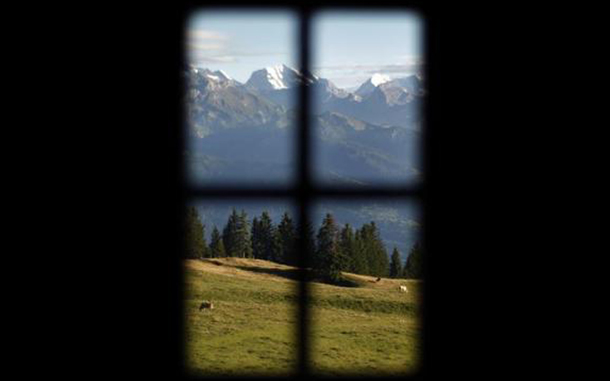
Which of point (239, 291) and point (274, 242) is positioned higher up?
point (274, 242)

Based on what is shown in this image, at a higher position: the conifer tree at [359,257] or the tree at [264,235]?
the tree at [264,235]

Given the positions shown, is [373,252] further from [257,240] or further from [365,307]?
[257,240]

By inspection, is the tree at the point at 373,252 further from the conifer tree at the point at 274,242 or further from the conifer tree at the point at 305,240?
the conifer tree at the point at 305,240

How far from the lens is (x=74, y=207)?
165 centimetres

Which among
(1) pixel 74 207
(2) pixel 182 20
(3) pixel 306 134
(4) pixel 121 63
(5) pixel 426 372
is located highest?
(2) pixel 182 20

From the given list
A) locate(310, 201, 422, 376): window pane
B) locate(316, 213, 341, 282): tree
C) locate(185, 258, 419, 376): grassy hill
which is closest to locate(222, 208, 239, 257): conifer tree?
locate(185, 258, 419, 376): grassy hill

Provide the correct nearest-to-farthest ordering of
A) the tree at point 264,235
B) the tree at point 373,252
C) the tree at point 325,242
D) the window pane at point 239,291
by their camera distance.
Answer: the tree at point 325,242, the tree at point 264,235, the window pane at point 239,291, the tree at point 373,252

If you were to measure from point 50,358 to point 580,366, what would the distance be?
46.7 inches

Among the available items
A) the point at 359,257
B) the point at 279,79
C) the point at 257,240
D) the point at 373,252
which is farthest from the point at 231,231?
the point at 359,257

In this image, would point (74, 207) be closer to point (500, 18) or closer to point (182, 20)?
point (182, 20)

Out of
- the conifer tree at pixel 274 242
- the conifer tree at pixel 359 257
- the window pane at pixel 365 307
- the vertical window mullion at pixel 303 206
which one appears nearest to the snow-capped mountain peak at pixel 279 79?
the vertical window mullion at pixel 303 206

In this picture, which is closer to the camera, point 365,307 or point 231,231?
point 231,231

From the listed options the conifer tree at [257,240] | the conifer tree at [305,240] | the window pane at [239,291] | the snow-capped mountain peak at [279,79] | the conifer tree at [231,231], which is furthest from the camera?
the window pane at [239,291]

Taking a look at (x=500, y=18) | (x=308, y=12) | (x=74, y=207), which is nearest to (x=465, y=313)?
(x=500, y=18)
